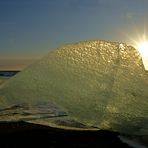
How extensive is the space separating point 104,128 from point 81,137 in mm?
350

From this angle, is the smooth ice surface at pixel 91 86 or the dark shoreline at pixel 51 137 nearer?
the dark shoreline at pixel 51 137

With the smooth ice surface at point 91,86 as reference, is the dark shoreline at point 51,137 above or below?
below

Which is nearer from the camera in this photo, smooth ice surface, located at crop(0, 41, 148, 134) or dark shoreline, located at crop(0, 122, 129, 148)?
dark shoreline, located at crop(0, 122, 129, 148)

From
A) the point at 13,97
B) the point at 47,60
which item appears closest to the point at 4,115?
the point at 13,97

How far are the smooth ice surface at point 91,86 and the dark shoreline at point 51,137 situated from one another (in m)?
0.17

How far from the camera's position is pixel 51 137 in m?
4.86

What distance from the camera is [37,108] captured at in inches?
238

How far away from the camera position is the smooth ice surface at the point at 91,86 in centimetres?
505

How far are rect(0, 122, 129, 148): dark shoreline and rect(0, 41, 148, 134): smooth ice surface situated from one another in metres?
0.17

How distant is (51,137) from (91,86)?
1245 millimetres

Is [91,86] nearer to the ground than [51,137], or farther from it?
farther from it

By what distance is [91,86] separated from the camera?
5.71 m

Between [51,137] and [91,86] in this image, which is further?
[91,86]

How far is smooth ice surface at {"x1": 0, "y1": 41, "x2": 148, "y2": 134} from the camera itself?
5051mm
